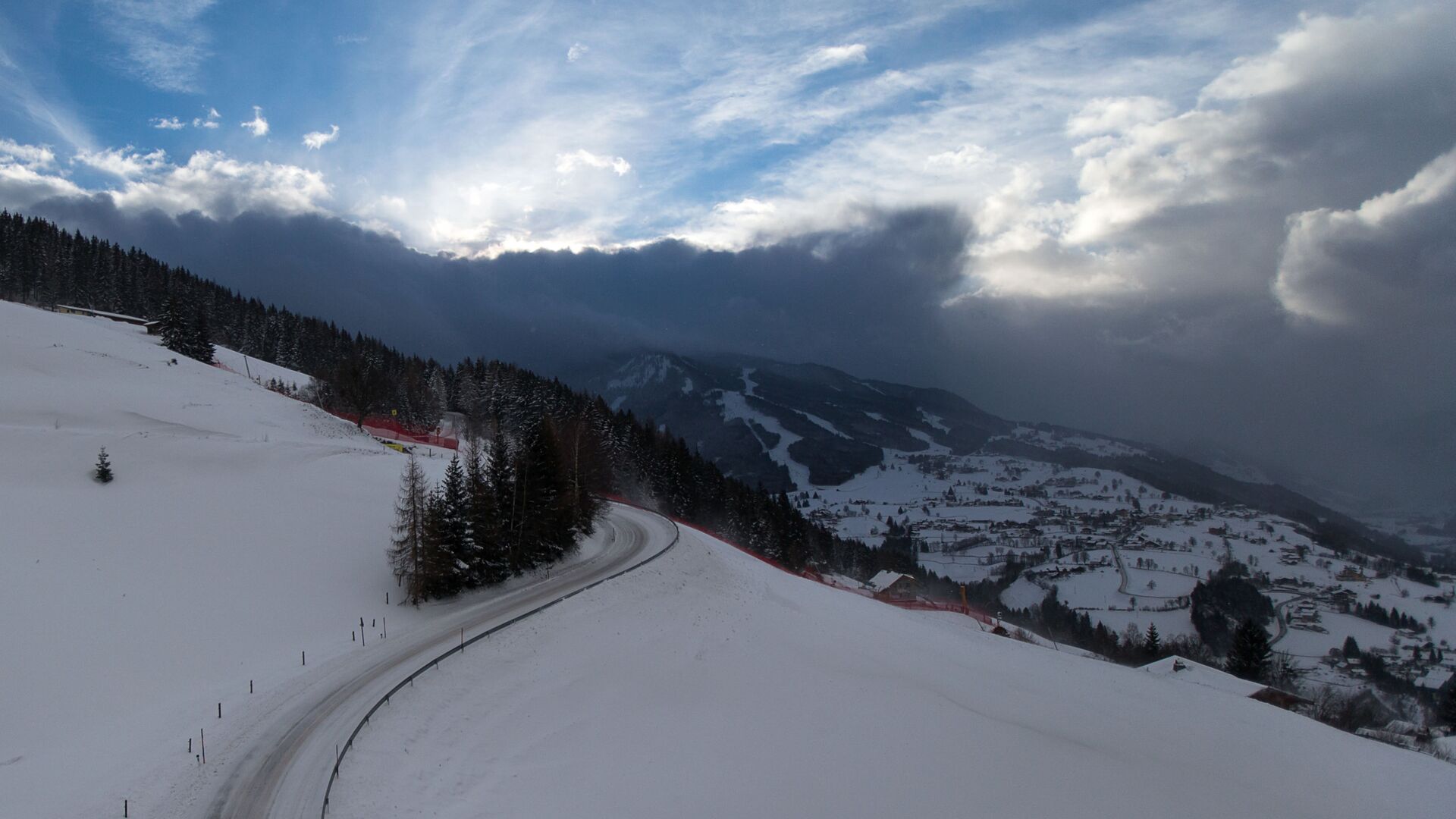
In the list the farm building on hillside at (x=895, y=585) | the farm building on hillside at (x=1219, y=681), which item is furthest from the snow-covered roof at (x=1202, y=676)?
the farm building on hillside at (x=895, y=585)

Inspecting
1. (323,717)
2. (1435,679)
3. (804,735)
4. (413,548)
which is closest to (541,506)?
(413,548)

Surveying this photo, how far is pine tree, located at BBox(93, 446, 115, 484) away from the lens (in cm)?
3250

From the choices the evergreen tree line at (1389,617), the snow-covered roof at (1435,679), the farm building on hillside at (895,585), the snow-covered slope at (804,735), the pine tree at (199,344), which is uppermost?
the pine tree at (199,344)

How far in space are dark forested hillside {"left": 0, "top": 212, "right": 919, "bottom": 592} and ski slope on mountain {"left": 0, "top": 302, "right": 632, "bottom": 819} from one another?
18750mm

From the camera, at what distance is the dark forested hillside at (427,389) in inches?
3118

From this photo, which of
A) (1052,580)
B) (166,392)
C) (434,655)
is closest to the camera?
(434,655)

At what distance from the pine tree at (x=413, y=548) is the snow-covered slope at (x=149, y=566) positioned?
93 centimetres

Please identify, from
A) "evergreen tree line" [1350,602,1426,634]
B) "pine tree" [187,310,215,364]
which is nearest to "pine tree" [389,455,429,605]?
"pine tree" [187,310,215,364]

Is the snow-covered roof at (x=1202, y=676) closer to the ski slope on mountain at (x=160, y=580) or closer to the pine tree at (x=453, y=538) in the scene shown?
the ski slope on mountain at (x=160, y=580)

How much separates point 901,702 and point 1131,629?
116m


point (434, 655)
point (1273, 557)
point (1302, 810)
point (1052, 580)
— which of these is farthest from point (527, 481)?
point (1273, 557)

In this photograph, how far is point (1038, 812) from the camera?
68.8 feet

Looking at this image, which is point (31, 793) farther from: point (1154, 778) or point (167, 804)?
point (1154, 778)

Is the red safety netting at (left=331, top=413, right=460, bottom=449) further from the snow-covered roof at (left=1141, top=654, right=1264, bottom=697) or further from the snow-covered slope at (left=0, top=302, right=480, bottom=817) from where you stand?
the snow-covered roof at (left=1141, top=654, right=1264, bottom=697)
